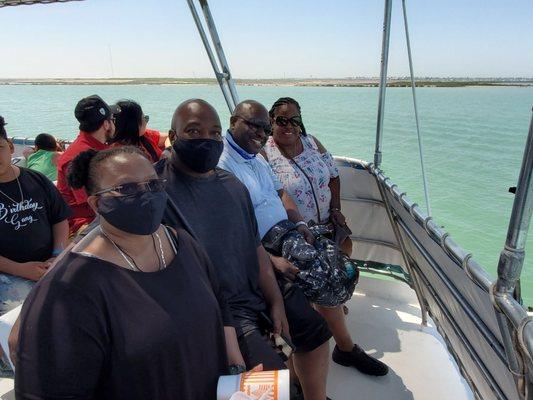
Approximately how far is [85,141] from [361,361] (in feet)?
6.83

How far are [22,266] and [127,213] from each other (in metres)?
1.14

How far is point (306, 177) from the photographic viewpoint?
2.54 metres

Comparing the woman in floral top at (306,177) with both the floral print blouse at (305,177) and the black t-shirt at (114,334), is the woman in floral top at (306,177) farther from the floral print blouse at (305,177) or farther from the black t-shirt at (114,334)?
the black t-shirt at (114,334)

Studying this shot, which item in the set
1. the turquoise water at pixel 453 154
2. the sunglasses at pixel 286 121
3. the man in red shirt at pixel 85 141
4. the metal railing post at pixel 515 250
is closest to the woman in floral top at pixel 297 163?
the sunglasses at pixel 286 121

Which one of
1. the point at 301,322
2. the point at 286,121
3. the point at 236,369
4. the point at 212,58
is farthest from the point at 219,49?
the point at 236,369

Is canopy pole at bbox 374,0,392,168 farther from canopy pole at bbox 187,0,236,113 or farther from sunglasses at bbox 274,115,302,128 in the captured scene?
canopy pole at bbox 187,0,236,113

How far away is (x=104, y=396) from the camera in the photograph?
1029mm

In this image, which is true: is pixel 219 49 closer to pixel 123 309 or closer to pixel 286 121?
pixel 286 121

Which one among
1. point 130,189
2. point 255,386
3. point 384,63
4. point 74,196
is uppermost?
point 384,63

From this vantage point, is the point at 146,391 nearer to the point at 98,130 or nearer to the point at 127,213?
the point at 127,213

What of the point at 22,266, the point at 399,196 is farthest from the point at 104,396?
the point at 399,196

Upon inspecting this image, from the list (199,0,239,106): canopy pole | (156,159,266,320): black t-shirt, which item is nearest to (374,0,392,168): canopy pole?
(199,0,239,106): canopy pole

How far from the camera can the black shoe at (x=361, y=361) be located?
2383 mm

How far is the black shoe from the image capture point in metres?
2.38
